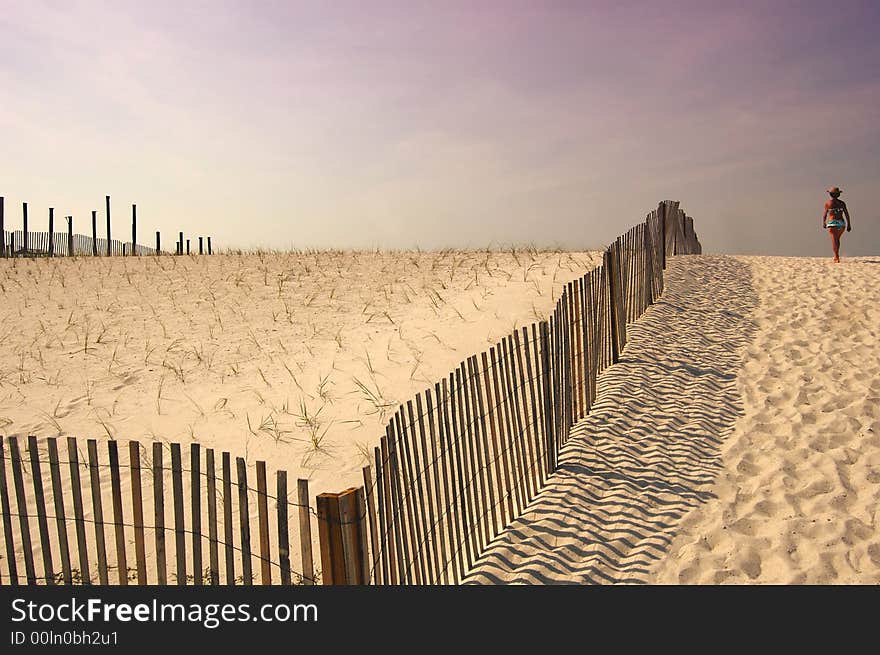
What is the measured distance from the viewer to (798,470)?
17.8ft

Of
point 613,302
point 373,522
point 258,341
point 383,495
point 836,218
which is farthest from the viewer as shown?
point 836,218

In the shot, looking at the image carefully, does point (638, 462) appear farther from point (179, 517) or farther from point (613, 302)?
point (179, 517)

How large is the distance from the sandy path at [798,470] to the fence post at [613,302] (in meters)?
1.44

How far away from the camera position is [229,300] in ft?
40.5

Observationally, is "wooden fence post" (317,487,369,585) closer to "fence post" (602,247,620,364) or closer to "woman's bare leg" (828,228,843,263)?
"fence post" (602,247,620,364)

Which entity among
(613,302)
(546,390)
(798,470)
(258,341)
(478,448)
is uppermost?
(613,302)

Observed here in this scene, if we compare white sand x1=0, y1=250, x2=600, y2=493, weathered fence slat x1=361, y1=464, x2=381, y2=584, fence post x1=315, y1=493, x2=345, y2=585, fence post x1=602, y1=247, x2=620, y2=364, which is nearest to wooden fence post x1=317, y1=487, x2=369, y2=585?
fence post x1=315, y1=493, x2=345, y2=585

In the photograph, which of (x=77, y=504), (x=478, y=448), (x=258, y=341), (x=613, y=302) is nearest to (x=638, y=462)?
(x=478, y=448)

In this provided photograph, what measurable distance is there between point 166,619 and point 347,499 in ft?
2.94

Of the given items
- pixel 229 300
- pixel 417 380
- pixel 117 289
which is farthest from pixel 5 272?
pixel 417 380

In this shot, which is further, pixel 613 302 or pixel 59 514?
pixel 613 302

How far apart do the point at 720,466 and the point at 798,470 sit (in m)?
0.59

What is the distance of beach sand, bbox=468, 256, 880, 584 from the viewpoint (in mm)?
4160

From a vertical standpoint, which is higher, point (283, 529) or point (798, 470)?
point (283, 529)
